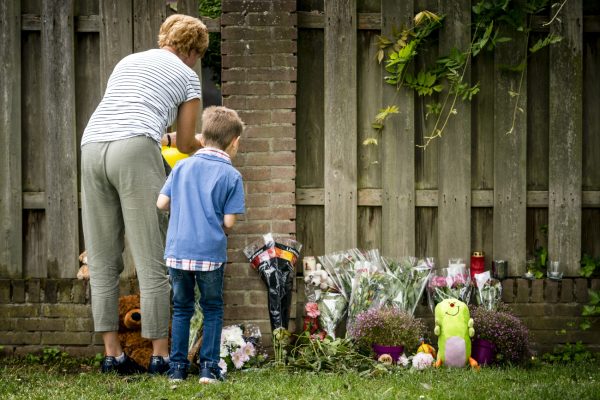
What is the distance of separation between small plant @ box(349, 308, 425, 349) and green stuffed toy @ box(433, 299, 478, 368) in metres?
0.16

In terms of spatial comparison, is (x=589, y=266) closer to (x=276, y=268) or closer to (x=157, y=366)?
(x=276, y=268)

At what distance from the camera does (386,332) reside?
452 centimetres

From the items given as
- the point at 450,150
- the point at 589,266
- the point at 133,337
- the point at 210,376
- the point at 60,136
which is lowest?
the point at 210,376

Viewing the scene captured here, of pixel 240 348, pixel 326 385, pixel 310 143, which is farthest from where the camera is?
pixel 310 143

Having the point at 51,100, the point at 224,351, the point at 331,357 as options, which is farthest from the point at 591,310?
the point at 51,100

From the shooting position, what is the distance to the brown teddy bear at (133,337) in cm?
443

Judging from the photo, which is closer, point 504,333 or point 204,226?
point 204,226

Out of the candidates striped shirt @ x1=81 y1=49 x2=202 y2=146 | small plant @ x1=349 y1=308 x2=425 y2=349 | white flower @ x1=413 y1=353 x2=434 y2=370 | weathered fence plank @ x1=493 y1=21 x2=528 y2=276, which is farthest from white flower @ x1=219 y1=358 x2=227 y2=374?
weathered fence plank @ x1=493 y1=21 x2=528 y2=276

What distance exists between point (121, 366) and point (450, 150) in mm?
2349

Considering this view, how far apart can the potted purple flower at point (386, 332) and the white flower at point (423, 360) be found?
0.10m

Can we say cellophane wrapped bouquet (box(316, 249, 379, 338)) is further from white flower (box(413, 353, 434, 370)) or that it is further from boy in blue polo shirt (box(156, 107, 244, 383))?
boy in blue polo shirt (box(156, 107, 244, 383))

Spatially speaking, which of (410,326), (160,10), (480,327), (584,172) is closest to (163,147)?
(160,10)

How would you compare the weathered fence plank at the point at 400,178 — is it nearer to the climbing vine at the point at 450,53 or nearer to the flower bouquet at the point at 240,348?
the climbing vine at the point at 450,53

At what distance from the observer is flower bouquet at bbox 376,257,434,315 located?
4805 millimetres
